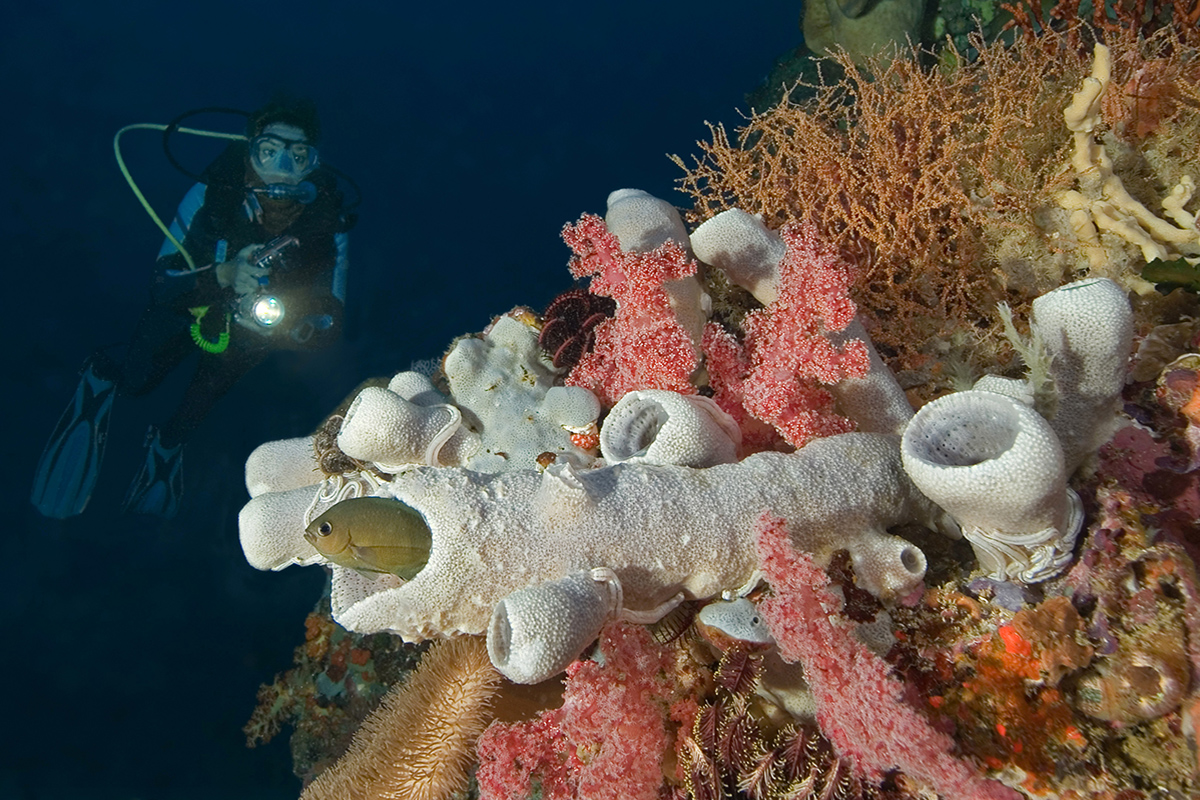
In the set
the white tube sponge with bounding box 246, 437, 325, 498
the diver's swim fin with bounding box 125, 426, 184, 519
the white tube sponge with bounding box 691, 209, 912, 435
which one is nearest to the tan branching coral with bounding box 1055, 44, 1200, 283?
the white tube sponge with bounding box 691, 209, 912, 435

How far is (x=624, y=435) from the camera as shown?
67.2 inches

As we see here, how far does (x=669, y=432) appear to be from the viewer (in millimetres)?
1551

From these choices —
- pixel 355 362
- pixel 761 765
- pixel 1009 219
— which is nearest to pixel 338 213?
pixel 1009 219

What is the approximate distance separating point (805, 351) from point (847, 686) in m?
0.88

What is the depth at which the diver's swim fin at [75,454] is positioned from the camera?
279 inches

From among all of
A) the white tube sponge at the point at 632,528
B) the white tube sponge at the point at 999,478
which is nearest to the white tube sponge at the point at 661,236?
the white tube sponge at the point at 632,528

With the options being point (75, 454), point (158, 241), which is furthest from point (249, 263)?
point (158, 241)

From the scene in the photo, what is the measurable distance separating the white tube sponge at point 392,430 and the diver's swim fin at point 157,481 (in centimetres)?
709

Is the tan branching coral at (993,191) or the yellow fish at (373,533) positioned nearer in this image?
the yellow fish at (373,533)

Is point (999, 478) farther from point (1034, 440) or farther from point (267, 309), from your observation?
point (267, 309)

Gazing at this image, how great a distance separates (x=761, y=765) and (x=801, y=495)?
0.65 metres

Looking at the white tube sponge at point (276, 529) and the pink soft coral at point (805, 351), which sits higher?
the white tube sponge at point (276, 529)

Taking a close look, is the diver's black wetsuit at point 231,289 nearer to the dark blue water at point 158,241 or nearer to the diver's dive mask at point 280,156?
the diver's dive mask at point 280,156

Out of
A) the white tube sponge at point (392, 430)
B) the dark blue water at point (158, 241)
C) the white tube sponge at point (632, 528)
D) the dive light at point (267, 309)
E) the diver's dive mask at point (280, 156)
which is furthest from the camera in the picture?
the dark blue water at point (158, 241)
